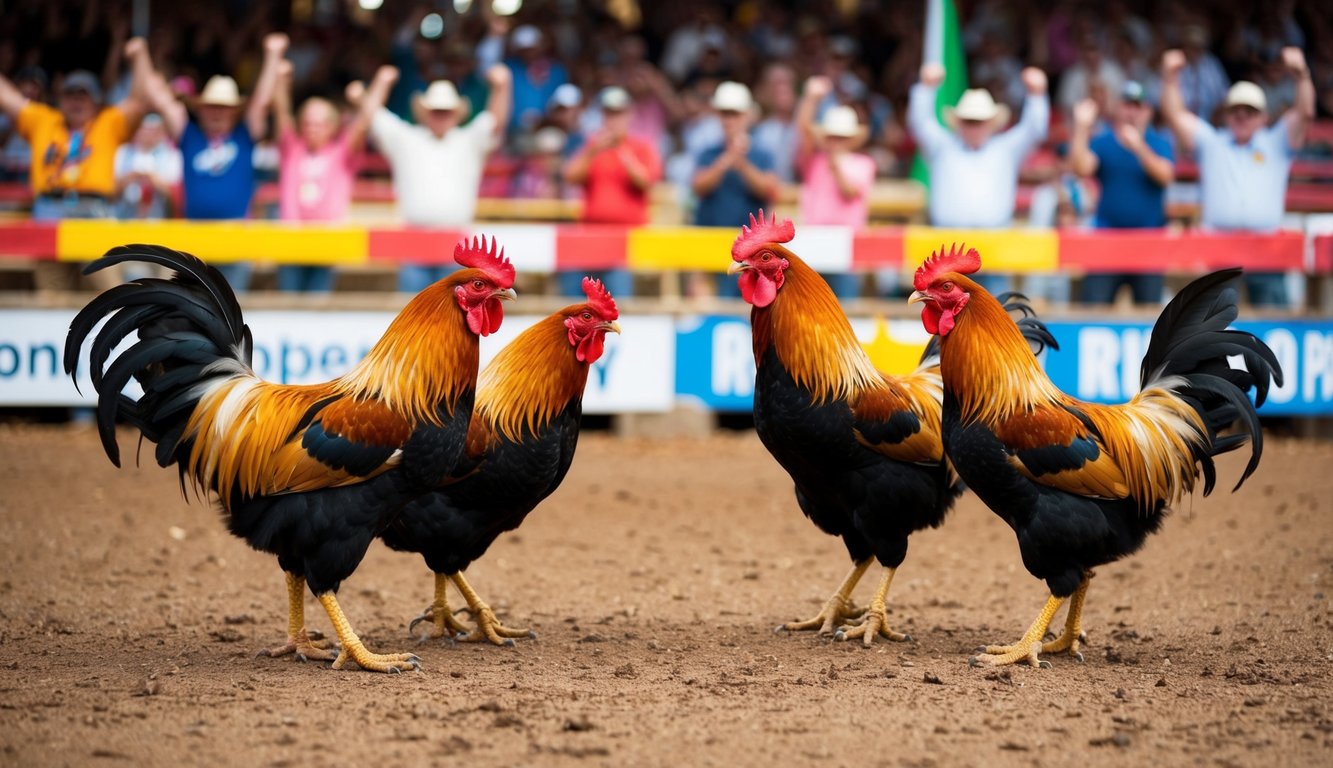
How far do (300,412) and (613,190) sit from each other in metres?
6.10

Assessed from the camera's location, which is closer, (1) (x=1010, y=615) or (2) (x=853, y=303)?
(1) (x=1010, y=615)

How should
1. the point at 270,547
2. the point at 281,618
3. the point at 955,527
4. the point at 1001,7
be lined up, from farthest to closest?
1. the point at 1001,7
2. the point at 955,527
3. the point at 281,618
4. the point at 270,547

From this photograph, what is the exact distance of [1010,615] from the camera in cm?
673

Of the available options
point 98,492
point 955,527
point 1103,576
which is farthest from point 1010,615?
point 98,492

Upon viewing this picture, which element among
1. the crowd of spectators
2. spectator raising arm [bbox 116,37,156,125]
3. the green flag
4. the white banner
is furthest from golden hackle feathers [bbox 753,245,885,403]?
the green flag

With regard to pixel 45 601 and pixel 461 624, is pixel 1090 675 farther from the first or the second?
pixel 45 601

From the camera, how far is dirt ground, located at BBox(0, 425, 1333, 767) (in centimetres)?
463

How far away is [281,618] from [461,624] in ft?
2.76

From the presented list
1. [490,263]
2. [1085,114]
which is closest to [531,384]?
[490,263]

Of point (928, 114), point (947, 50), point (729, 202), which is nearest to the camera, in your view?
point (928, 114)

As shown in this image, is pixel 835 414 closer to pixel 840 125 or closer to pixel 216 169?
pixel 840 125

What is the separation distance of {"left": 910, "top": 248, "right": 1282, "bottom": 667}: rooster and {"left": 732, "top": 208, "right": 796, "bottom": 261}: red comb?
623 mm

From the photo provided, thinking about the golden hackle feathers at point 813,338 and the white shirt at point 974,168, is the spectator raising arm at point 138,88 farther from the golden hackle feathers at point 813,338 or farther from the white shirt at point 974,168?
the golden hackle feathers at point 813,338

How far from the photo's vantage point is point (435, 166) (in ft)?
35.9
